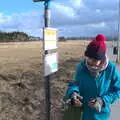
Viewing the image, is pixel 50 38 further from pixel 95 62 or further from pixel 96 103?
pixel 96 103

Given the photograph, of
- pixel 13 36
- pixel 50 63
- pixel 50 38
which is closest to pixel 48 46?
pixel 50 38

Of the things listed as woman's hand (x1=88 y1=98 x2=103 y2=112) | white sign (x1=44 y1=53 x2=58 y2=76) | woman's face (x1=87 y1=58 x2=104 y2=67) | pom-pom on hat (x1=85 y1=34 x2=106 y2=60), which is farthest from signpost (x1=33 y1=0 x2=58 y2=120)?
woman's hand (x1=88 y1=98 x2=103 y2=112)

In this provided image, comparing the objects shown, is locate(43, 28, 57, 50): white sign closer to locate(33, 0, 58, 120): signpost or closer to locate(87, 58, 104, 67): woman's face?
locate(33, 0, 58, 120): signpost

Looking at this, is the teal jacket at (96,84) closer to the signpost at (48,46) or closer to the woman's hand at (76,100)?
the woman's hand at (76,100)

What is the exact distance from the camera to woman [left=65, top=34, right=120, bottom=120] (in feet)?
17.7

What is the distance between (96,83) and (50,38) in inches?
81.4

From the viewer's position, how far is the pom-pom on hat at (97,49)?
5.40 metres

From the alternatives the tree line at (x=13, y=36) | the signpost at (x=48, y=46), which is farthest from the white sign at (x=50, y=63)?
the tree line at (x=13, y=36)

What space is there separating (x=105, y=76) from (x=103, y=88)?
0.13 meters

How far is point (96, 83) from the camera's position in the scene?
18.0 feet

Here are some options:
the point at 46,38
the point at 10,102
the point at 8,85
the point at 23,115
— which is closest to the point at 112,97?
the point at 46,38

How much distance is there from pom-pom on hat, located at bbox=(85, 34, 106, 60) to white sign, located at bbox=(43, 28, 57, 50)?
1.61 metres

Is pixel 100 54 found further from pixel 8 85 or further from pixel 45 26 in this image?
pixel 8 85

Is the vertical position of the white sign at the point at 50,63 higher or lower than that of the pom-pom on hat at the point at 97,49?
lower
